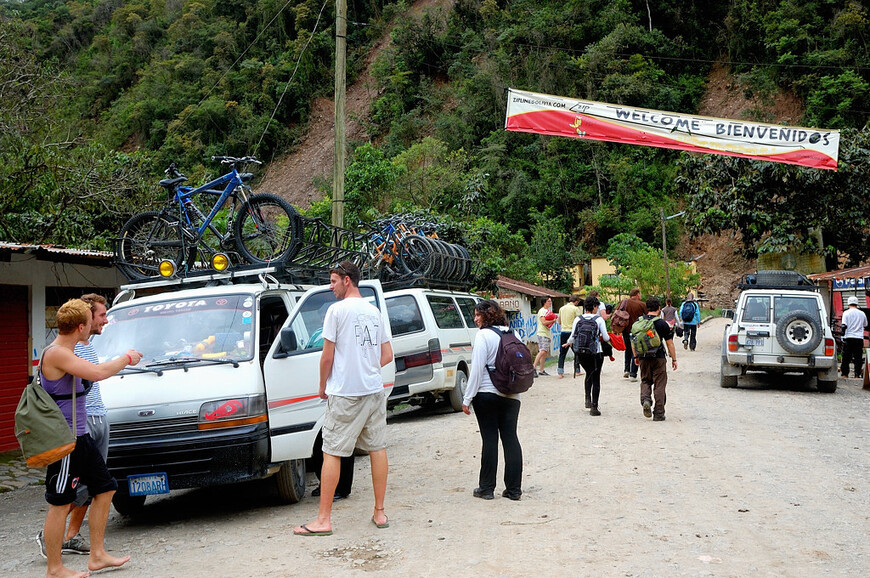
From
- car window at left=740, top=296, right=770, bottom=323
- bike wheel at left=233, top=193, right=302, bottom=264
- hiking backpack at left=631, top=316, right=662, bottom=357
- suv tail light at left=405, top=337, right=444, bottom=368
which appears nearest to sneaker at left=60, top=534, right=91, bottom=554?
bike wheel at left=233, top=193, right=302, bottom=264

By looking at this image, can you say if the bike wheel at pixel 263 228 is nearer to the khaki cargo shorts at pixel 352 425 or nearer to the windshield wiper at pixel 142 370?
the windshield wiper at pixel 142 370

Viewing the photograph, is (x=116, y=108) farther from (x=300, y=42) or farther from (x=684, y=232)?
(x=684, y=232)

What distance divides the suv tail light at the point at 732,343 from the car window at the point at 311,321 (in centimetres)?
1003

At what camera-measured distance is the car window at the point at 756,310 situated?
50.3 ft

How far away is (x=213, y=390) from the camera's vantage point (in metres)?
6.30

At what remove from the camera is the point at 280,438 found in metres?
6.63

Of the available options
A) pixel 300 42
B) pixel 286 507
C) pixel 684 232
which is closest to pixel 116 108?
pixel 300 42

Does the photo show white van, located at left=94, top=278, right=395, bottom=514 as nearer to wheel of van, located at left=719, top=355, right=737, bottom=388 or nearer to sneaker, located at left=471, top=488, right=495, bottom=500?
sneaker, located at left=471, top=488, right=495, bottom=500

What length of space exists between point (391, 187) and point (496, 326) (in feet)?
75.6

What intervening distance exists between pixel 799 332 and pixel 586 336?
17.8 feet

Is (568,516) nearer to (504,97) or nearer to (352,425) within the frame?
(352,425)

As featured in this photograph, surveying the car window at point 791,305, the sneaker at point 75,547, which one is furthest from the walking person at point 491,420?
the car window at point 791,305

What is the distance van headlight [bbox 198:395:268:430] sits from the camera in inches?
244

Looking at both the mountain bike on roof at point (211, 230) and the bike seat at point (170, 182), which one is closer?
the mountain bike on roof at point (211, 230)
